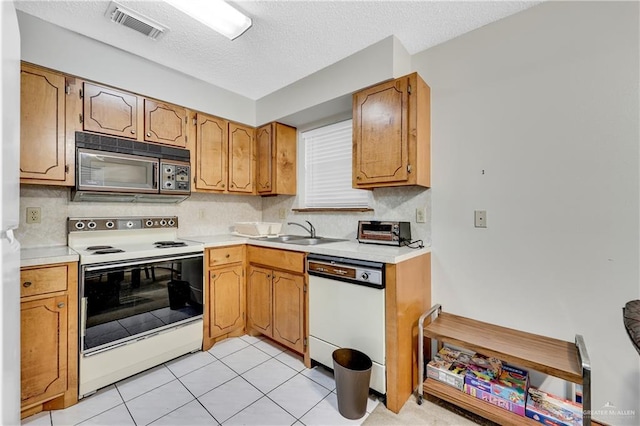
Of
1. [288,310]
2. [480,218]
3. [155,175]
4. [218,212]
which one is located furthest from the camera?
[218,212]

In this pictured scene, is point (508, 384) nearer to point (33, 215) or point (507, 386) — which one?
point (507, 386)

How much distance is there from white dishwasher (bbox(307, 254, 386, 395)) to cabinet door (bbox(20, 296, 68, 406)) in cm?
156

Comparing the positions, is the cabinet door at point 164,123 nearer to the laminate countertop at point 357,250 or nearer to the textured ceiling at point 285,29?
the textured ceiling at point 285,29

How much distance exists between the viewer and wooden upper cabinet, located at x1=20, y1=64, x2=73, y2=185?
181cm

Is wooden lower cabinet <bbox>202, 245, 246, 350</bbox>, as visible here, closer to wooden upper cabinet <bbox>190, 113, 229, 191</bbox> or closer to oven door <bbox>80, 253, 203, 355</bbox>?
oven door <bbox>80, 253, 203, 355</bbox>

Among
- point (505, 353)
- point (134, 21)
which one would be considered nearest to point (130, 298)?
point (134, 21)

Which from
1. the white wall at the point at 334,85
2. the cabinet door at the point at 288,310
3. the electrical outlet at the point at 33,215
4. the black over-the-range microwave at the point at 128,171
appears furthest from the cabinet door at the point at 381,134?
the electrical outlet at the point at 33,215

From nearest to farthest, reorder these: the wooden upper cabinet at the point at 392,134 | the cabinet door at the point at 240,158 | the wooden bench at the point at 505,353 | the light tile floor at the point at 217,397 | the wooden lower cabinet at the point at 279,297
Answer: the wooden bench at the point at 505,353, the light tile floor at the point at 217,397, the wooden upper cabinet at the point at 392,134, the wooden lower cabinet at the point at 279,297, the cabinet door at the point at 240,158

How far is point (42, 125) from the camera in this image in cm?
188

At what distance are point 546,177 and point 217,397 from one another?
250 cm

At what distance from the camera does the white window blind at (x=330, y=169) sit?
2.74 metres

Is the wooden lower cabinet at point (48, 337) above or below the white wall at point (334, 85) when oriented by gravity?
below

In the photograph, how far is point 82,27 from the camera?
6.42 feet

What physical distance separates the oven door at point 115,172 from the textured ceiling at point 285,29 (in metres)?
0.88
